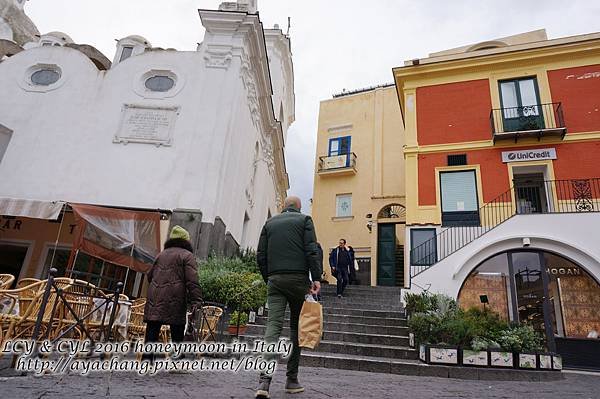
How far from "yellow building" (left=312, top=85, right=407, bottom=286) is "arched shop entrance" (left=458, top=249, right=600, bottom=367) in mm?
6878

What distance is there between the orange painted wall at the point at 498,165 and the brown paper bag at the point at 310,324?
10.6 metres

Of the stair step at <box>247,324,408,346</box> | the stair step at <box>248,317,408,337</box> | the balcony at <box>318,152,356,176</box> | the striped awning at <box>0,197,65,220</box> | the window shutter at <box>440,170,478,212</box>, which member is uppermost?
the balcony at <box>318,152,356,176</box>

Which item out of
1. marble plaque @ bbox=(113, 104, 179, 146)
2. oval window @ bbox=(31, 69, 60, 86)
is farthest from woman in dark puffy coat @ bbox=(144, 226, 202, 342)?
oval window @ bbox=(31, 69, 60, 86)

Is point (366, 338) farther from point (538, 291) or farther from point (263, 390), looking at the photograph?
point (538, 291)

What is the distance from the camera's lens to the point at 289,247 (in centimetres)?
369

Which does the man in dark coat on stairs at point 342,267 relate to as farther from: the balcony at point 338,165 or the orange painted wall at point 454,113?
the balcony at point 338,165

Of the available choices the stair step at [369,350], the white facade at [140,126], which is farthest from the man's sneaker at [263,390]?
the white facade at [140,126]

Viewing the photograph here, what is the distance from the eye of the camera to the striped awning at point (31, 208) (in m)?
9.29

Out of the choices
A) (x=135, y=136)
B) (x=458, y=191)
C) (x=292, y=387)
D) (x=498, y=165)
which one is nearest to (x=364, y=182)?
(x=458, y=191)

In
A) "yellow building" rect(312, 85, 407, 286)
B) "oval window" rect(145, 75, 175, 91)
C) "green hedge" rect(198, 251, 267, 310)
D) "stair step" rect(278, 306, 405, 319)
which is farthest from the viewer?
"yellow building" rect(312, 85, 407, 286)

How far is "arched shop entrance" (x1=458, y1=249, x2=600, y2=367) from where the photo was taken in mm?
9656

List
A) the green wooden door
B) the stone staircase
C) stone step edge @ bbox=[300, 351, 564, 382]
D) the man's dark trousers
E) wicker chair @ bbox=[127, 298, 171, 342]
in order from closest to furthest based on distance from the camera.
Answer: the man's dark trousers
wicker chair @ bbox=[127, 298, 171, 342]
stone step edge @ bbox=[300, 351, 564, 382]
the stone staircase
the green wooden door

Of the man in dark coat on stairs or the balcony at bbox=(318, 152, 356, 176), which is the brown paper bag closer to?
the man in dark coat on stairs

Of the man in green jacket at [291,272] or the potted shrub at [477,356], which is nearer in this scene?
the man in green jacket at [291,272]
